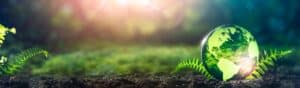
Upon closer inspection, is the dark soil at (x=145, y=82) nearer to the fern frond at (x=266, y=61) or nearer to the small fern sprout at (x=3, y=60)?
the fern frond at (x=266, y=61)

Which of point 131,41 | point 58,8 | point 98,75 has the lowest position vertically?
point 98,75

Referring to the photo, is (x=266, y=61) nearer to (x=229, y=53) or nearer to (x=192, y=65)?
(x=229, y=53)

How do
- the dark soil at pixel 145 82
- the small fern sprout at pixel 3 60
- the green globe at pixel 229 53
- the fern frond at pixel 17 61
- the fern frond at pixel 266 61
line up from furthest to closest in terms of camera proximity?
the fern frond at pixel 17 61, the small fern sprout at pixel 3 60, the fern frond at pixel 266 61, the green globe at pixel 229 53, the dark soil at pixel 145 82

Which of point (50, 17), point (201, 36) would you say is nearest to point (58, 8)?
point (50, 17)

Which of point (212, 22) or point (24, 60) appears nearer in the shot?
Answer: point (24, 60)

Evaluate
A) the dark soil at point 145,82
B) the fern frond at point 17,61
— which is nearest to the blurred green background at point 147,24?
the fern frond at point 17,61

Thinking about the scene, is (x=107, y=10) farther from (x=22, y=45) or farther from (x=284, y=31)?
(x=284, y=31)

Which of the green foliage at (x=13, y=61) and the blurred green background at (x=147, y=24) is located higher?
the blurred green background at (x=147, y=24)
